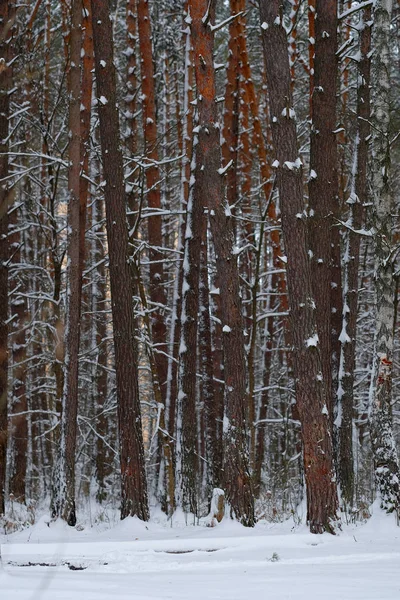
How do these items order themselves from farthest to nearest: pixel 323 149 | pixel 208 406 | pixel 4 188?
pixel 208 406, pixel 4 188, pixel 323 149

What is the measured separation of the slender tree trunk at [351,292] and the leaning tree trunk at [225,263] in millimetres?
2421

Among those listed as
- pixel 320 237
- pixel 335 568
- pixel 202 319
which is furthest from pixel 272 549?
pixel 202 319

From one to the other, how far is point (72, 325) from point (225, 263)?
8.68 ft

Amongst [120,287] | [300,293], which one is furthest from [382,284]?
[120,287]

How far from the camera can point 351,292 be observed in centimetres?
1059

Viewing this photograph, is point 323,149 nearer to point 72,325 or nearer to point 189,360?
point 189,360

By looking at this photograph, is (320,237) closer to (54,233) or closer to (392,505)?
(392,505)

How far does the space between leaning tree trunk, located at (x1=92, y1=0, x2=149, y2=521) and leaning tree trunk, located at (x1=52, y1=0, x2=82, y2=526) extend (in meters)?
0.56

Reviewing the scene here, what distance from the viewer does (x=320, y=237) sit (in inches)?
362

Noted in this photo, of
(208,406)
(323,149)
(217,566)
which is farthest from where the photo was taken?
(208,406)

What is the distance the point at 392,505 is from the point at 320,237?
3665 millimetres

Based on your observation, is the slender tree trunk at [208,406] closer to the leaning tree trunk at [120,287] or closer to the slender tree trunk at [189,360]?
the slender tree trunk at [189,360]

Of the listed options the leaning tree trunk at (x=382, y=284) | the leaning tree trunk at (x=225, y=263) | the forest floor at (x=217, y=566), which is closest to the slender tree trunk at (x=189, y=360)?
the leaning tree trunk at (x=225, y=263)

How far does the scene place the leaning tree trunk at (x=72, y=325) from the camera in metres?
9.25
